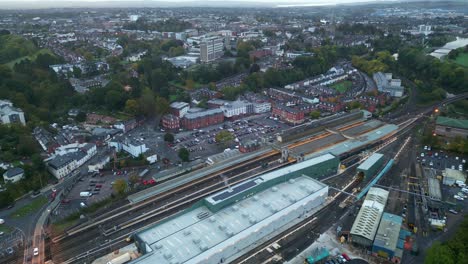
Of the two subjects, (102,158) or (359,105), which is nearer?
(102,158)

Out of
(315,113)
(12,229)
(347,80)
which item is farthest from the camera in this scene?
(347,80)

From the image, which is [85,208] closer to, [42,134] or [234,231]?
[234,231]

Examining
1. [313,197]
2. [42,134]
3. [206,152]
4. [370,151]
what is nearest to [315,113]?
[370,151]

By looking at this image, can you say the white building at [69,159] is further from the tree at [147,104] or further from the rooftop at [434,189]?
the rooftop at [434,189]

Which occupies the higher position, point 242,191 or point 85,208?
point 242,191

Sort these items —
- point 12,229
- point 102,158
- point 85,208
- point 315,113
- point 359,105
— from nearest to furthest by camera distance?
point 12,229 → point 85,208 → point 102,158 → point 315,113 → point 359,105

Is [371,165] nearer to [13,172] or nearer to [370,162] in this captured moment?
[370,162]

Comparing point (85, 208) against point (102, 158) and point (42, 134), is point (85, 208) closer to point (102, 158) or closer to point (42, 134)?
point (102, 158)
